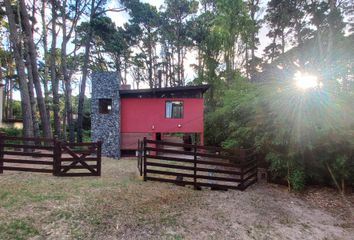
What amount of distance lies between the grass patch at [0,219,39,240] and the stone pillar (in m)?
10.8

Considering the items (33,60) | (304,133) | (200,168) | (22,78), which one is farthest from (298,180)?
(33,60)

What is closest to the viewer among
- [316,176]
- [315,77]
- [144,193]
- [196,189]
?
[144,193]

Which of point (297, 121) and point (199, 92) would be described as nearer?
point (297, 121)

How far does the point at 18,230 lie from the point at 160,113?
1152 cm

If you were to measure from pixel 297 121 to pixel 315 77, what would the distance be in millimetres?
5725

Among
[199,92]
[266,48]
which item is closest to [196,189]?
[199,92]

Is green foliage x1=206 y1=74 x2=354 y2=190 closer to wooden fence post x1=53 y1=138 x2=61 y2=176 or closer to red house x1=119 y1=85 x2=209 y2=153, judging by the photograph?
red house x1=119 y1=85 x2=209 y2=153

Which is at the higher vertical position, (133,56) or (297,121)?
(133,56)

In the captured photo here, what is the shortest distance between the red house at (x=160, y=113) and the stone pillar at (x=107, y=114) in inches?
18.2

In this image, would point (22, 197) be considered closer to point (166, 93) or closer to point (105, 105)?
point (105, 105)

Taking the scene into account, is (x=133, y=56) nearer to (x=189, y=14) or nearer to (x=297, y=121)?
(x=189, y=14)

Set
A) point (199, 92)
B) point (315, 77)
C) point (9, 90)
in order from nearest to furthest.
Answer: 1. point (315, 77)
2. point (199, 92)
3. point (9, 90)

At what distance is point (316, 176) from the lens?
316 inches

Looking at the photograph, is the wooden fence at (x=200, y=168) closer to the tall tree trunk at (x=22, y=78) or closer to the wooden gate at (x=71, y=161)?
the wooden gate at (x=71, y=161)
